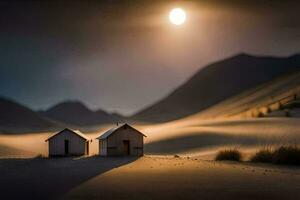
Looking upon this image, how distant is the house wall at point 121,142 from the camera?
118 ft

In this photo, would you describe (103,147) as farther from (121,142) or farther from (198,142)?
(198,142)

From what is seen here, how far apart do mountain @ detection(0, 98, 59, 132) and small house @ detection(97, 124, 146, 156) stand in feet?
223

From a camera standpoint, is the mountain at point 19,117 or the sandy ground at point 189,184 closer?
the sandy ground at point 189,184

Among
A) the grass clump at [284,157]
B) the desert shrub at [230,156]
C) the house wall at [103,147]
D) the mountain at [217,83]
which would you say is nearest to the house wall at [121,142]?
the house wall at [103,147]

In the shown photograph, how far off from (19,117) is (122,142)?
263ft

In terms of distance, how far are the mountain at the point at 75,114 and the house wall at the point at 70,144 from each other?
9160 cm

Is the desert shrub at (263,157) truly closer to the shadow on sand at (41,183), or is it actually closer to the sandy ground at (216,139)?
the sandy ground at (216,139)

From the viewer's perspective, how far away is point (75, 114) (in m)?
145

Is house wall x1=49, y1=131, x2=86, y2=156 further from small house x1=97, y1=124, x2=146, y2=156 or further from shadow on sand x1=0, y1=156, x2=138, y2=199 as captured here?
shadow on sand x1=0, y1=156, x2=138, y2=199

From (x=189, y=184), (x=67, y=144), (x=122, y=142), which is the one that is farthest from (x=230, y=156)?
(x=189, y=184)

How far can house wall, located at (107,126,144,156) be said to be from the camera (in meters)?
36.0

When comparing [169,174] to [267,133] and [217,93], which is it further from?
[217,93]

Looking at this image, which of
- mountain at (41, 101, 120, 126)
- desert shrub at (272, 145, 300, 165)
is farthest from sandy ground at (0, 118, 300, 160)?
mountain at (41, 101, 120, 126)

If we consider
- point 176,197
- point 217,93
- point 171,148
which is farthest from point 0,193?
point 217,93
